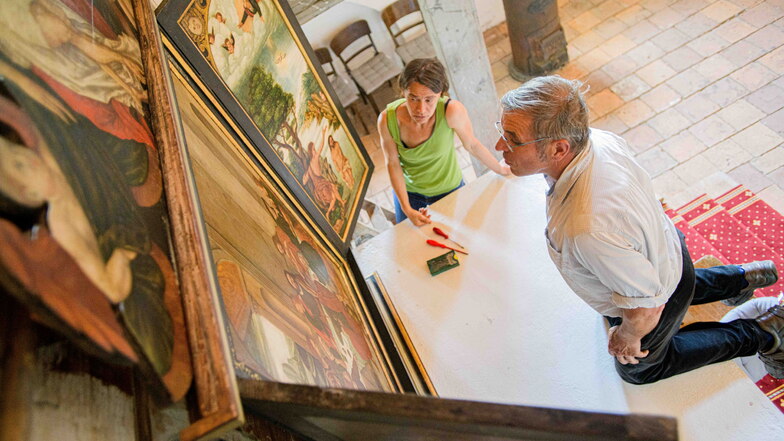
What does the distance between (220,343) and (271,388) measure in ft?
0.71

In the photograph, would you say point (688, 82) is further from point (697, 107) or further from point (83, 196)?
point (83, 196)

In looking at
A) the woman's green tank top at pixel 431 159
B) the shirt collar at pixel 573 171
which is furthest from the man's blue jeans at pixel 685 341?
the woman's green tank top at pixel 431 159

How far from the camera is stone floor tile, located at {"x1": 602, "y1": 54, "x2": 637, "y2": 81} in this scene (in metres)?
6.78

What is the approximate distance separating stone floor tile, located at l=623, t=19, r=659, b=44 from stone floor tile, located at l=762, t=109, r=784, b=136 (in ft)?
6.59

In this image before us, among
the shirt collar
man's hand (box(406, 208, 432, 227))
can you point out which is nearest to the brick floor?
man's hand (box(406, 208, 432, 227))

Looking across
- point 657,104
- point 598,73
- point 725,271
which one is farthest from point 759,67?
point 725,271

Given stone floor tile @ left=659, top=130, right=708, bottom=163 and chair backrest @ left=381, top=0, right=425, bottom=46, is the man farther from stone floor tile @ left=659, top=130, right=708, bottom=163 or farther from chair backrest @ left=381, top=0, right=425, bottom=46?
chair backrest @ left=381, top=0, right=425, bottom=46

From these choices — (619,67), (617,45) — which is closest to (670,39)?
(617,45)

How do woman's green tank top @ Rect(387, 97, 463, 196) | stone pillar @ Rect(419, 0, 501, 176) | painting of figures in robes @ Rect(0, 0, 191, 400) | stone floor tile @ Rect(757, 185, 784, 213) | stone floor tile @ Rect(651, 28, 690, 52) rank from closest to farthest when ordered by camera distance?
painting of figures in robes @ Rect(0, 0, 191, 400), woman's green tank top @ Rect(387, 97, 463, 196), stone pillar @ Rect(419, 0, 501, 176), stone floor tile @ Rect(757, 185, 784, 213), stone floor tile @ Rect(651, 28, 690, 52)

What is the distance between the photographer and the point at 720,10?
22.8ft

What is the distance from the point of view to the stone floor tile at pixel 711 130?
226 inches

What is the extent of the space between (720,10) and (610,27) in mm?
1380

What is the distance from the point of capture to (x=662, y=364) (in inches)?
97.6

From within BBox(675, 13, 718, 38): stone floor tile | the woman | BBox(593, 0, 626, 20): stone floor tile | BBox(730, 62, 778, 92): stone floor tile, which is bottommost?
BBox(730, 62, 778, 92): stone floor tile
